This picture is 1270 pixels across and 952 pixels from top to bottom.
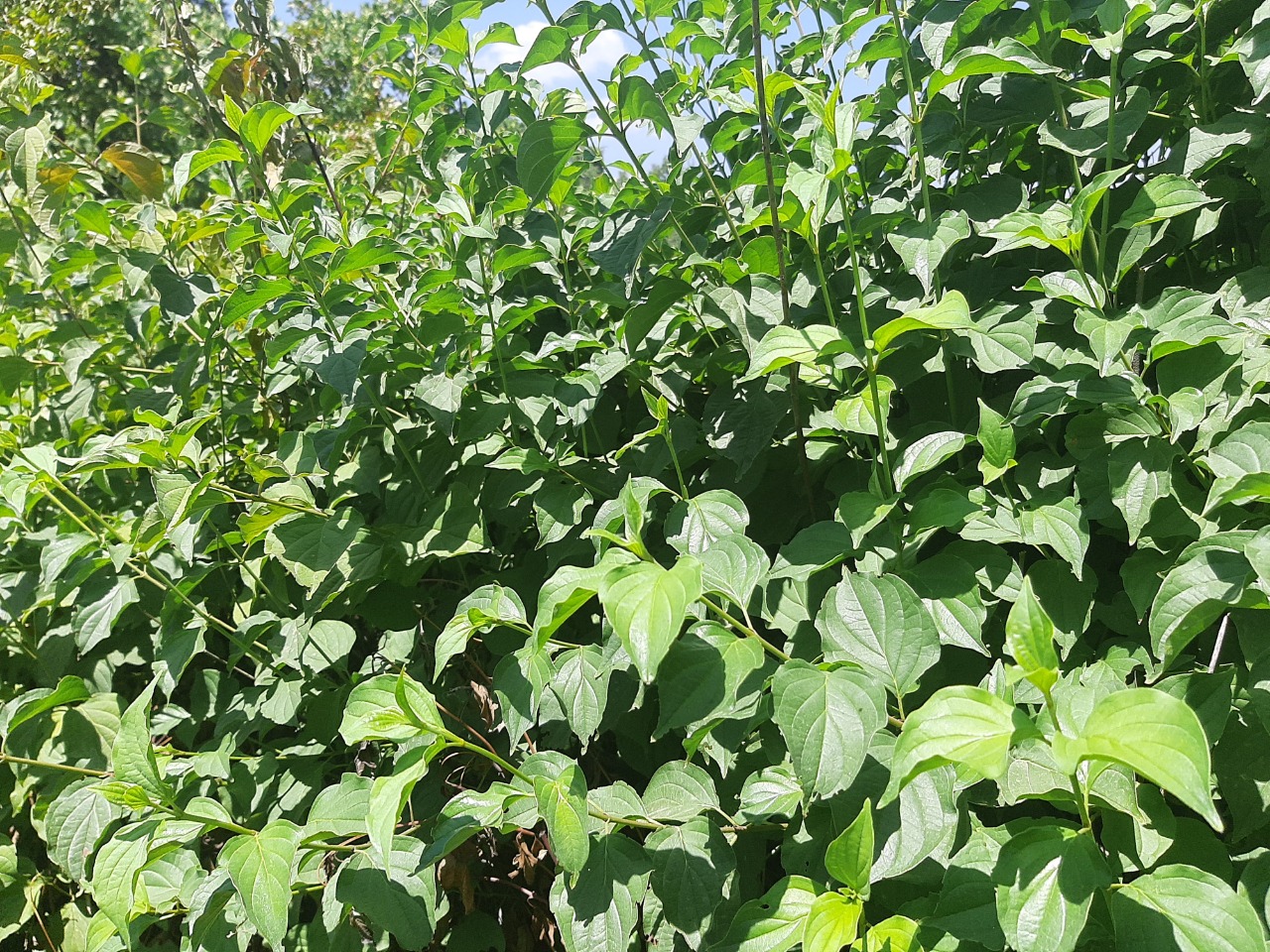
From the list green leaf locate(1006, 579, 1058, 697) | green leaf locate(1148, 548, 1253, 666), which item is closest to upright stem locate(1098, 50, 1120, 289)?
green leaf locate(1148, 548, 1253, 666)

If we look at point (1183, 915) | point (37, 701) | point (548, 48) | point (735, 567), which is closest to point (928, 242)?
point (735, 567)

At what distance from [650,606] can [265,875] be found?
83cm

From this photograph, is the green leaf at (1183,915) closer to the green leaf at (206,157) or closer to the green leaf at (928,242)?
the green leaf at (928,242)

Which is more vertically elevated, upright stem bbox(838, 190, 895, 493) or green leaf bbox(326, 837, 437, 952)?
upright stem bbox(838, 190, 895, 493)

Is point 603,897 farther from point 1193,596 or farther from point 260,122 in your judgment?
point 260,122

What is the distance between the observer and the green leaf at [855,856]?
45.6 inches

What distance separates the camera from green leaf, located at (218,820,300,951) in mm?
1441

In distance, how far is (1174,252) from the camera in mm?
1857

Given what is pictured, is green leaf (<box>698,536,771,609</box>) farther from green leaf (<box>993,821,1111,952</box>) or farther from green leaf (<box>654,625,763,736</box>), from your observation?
green leaf (<box>993,821,1111,952</box>)

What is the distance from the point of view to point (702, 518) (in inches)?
62.7

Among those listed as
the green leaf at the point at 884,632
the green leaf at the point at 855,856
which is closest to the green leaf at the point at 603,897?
the green leaf at the point at 855,856

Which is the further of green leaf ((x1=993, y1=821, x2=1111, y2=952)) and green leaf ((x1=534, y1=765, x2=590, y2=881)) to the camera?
green leaf ((x1=534, y1=765, x2=590, y2=881))

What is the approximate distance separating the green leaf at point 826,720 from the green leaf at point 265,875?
0.84 meters

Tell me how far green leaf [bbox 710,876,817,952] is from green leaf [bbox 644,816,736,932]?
11 cm
